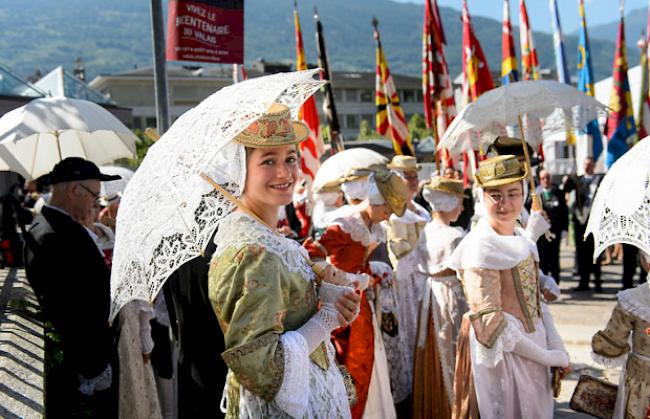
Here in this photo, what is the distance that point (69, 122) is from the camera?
432cm

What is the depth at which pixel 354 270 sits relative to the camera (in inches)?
163

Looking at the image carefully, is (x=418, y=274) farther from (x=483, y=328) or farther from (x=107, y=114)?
(x=107, y=114)

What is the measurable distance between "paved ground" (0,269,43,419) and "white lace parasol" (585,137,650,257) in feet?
7.59

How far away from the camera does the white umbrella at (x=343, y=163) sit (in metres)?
6.01

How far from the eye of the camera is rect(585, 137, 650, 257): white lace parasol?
8.78 feet

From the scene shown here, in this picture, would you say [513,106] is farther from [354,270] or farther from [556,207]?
[556,207]

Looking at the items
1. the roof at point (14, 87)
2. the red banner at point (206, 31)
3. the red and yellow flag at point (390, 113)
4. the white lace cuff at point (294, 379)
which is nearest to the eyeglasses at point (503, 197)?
the white lace cuff at point (294, 379)

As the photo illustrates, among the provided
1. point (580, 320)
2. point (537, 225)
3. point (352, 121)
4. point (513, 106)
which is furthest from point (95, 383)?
point (352, 121)

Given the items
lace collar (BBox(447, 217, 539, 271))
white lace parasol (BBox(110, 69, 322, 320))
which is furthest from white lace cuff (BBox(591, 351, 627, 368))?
white lace parasol (BBox(110, 69, 322, 320))

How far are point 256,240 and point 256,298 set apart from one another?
0.23 metres

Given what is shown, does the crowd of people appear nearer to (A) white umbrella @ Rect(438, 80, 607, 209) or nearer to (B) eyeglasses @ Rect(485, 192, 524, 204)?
(B) eyeglasses @ Rect(485, 192, 524, 204)

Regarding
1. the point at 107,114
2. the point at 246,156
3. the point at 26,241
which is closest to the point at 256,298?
the point at 246,156

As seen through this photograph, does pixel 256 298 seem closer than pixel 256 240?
Yes

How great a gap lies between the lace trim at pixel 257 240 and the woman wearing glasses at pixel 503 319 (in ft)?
4.91
